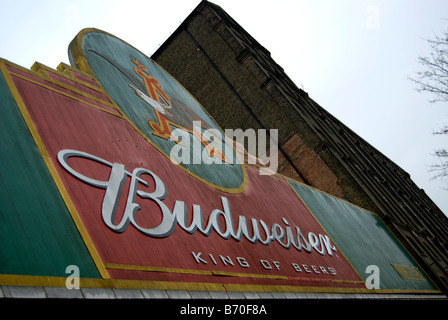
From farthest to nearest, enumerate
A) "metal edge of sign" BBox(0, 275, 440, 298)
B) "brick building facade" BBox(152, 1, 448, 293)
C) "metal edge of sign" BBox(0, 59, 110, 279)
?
"brick building facade" BBox(152, 1, 448, 293) → "metal edge of sign" BBox(0, 59, 110, 279) → "metal edge of sign" BBox(0, 275, 440, 298)

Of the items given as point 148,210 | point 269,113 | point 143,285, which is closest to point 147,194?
point 148,210

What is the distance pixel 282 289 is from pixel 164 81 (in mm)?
5921

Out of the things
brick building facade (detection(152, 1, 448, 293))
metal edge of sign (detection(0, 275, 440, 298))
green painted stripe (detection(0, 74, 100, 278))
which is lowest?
metal edge of sign (detection(0, 275, 440, 298))

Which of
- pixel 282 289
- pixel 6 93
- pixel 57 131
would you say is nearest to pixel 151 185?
pixel 57 131

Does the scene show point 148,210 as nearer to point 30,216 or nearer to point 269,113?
point 30,216

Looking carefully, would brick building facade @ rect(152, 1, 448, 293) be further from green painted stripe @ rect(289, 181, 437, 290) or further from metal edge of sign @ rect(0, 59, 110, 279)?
metal edge of sign @ rect(0, 59, 110, 279)

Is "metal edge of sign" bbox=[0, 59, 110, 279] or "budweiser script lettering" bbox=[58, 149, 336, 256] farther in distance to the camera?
"budweiser script lettering" bbox=[58, 149, 336, 256]

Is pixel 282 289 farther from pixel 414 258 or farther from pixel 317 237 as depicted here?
pixel 414 258

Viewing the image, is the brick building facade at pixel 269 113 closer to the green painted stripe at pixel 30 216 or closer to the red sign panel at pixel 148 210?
the red sign panel at pixel 148 210

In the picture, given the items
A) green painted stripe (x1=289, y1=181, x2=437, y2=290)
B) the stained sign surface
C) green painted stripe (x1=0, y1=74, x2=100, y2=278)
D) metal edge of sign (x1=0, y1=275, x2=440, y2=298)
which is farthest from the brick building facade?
green painted stripe (x1=0, y1=74, x2=100, y2=278)

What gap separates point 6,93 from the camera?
4.45 meters

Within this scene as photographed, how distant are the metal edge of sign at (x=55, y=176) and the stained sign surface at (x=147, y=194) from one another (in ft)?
0.04

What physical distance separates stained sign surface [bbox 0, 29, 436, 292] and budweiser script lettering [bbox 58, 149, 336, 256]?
2 centimetres

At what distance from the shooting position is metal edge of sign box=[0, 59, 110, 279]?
150 inches
